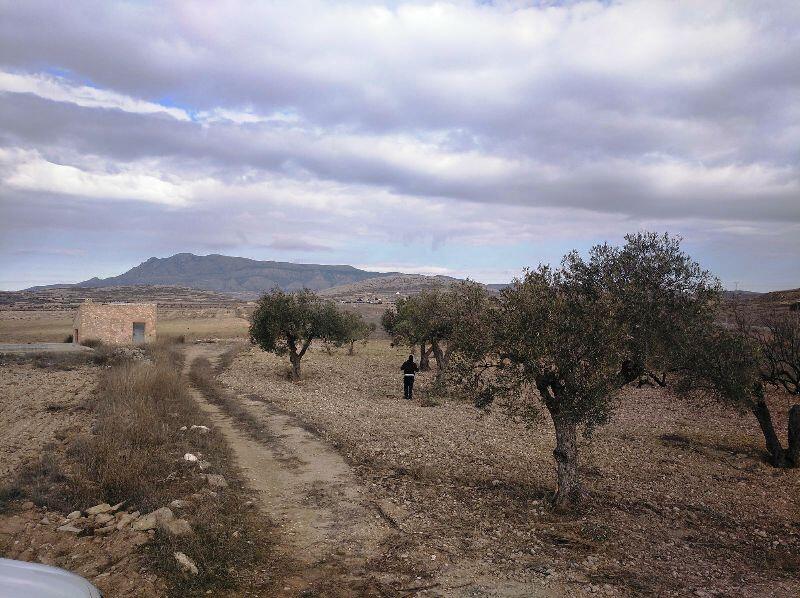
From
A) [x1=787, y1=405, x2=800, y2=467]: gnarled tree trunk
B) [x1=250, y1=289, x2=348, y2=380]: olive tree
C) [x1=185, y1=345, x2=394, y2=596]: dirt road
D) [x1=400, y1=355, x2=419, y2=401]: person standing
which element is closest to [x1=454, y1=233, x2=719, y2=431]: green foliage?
[x1=185, y1=345, x2=394, y2=596]: dirt road

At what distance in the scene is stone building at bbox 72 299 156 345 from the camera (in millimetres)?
50125

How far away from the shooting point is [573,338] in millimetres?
10266

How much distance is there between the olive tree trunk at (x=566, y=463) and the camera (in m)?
10.9

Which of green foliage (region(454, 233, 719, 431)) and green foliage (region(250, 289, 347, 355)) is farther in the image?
green foliage (region(250, 289, 347, 355))

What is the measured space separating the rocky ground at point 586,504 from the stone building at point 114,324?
34381 millimetres

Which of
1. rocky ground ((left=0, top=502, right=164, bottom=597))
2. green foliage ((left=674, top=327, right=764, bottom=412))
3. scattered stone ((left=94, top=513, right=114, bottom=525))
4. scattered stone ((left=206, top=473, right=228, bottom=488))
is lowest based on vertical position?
scattered stone ((left=206, top=473, right=228, bottom=488))

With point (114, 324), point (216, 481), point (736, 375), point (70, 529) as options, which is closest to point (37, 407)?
point (216, 481)

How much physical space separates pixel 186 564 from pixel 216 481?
14.0ft

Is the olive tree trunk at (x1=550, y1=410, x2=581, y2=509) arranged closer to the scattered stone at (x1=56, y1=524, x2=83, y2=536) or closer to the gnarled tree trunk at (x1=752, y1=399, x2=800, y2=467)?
the gnarled tree trunk at (x1=752, y1=399, x2=800, y2=467)

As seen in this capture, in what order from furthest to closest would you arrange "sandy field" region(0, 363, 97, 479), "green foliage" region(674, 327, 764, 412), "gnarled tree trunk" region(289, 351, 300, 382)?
1. "gnarled tree trunk" region(289, 351, 300, 382)
2. "sandy field" region(0, 363, 97, 479)
3. "green foliage" region(674, 327, 764, 412)

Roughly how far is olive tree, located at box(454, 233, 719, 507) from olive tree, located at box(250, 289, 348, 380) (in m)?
21.3

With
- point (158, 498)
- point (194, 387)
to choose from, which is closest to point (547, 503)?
point (158, 498)

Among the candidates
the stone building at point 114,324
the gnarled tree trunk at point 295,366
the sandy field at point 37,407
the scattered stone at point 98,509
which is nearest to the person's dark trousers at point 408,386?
A: the gnarled tree trunk at point 295,366

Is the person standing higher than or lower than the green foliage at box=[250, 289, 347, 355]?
lower
